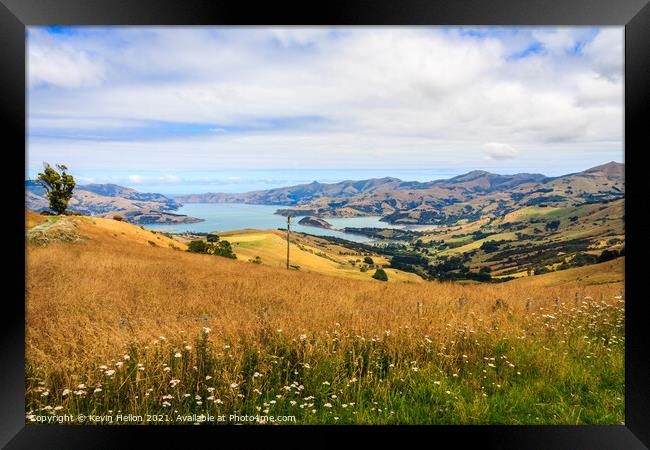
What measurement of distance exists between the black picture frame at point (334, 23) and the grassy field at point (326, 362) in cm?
14

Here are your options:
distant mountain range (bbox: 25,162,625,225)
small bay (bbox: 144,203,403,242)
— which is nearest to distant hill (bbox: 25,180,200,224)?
distant mountain range (bbox: 25,162,625,225)

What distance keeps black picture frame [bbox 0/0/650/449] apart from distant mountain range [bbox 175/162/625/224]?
4.98 metres

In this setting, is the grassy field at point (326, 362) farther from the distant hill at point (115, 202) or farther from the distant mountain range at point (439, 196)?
the distant mountain range at point (439, 196)

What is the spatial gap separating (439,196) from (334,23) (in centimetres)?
1520

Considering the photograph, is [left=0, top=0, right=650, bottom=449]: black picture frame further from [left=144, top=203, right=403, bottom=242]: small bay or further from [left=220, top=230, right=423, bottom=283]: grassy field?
[left=220, top=230, right=423, bottom=283]: grassy field

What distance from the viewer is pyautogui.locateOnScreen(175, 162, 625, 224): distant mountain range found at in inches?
408

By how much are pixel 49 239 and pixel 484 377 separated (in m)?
8.80

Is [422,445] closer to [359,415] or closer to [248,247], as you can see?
[359,415]

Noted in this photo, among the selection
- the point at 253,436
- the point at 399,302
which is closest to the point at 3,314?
the point at 253,436

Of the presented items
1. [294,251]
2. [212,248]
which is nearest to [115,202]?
[212,248]

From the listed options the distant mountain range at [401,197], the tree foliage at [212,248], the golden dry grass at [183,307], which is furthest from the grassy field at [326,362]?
the tree foliage at [212,248]

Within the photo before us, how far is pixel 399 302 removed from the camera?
18.7 ft

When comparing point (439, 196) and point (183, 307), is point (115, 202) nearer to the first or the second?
point (183, 307)

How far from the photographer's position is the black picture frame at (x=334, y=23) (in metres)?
3.42
